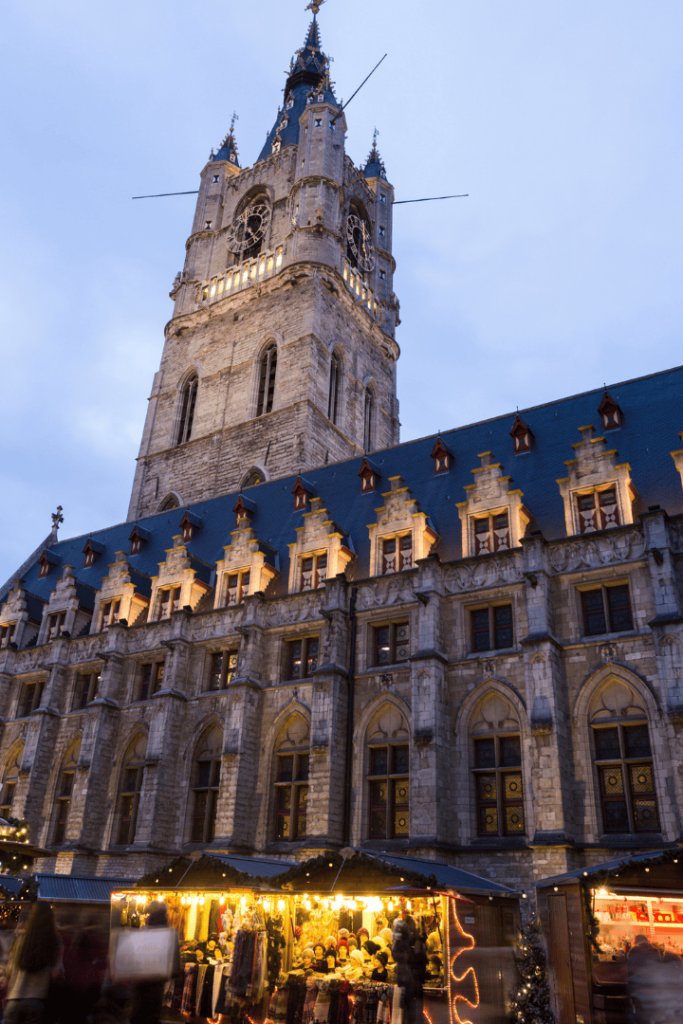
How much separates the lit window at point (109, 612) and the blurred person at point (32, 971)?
22.2 meters

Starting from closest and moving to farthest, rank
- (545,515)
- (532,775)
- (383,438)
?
(532,775) → (545,515) → (383,438)

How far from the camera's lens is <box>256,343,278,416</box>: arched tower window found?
4231 centimetres

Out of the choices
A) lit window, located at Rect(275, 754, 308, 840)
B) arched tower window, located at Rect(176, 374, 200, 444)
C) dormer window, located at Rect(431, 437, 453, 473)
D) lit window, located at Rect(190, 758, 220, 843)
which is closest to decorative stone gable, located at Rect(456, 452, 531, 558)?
dormer window, located at Rect(431, 437, 453, 473)

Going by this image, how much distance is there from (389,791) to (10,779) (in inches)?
633

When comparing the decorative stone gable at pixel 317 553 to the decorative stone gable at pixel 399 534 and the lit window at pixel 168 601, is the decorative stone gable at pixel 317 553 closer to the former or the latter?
the decorative stone gable at pixel 399 534

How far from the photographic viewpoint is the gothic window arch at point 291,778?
21.1 m

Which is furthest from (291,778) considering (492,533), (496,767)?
(492,533)

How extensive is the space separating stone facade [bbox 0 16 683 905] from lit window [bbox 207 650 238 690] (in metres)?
0.07

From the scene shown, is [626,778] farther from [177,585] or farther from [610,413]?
[177,585]

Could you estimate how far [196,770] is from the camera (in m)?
23.6

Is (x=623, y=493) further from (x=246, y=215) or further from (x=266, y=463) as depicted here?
(x=246, y=215)

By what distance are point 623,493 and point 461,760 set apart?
26.0 feet

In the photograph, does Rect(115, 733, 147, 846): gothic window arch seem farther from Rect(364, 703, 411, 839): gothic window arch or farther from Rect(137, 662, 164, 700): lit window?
Rect(364, 703, 411, 839): gothic window arch

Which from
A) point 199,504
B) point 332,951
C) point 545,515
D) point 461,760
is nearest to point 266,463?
point 199,504
